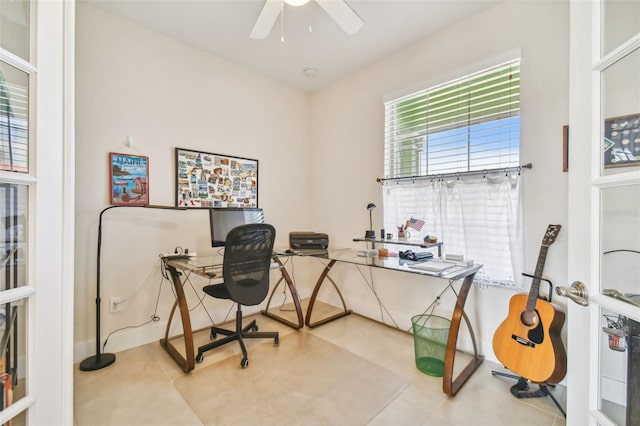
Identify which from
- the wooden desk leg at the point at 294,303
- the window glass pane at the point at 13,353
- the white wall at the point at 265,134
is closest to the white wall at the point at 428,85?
Answer: the white wall at the point at 265,134

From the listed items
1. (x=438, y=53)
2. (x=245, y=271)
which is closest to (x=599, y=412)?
(x=245, y=271)

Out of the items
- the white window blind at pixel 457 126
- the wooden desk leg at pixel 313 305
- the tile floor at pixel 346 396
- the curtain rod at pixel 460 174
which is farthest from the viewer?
the wooden desk leg at pixel 313 305

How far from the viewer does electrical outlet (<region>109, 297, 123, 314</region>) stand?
227cm

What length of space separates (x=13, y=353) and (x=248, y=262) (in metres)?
1.36

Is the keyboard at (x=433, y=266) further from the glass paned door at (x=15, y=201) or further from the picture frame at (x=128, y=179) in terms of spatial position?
the picture frame at (x=128, y=179)

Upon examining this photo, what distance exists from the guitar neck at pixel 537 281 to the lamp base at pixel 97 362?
297 centimetres

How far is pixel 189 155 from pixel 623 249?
292cm

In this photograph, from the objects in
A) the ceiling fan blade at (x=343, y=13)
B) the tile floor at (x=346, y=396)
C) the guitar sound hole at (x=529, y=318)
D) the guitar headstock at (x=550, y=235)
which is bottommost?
the tile floor at (x=346, y=396)

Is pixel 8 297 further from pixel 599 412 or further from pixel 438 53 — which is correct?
pixel 438 53

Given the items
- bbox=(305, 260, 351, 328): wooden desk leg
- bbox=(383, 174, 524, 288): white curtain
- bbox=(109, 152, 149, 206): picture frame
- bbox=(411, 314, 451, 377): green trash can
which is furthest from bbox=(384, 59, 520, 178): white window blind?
bbox=(109, 152, 149, 206): picture frame

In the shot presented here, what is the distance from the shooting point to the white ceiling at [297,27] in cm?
217

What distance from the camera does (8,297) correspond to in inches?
30.7

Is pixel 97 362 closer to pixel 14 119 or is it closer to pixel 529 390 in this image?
pixel 14 119

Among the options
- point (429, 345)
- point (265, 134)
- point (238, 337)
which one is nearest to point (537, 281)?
point (429, 345)
